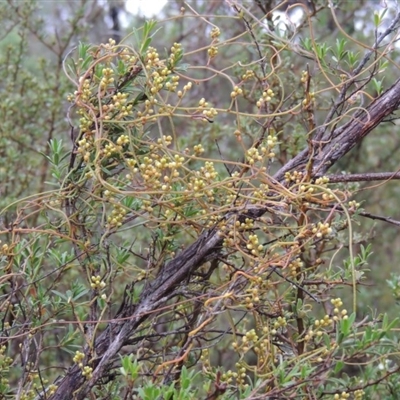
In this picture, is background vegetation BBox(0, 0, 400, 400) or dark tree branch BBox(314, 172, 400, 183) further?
dark tree branch BBox(314, 172, 400, 183)

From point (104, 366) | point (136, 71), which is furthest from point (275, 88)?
point (104, 366)

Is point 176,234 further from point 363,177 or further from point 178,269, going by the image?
point 363,177

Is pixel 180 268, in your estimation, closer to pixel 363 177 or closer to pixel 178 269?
pixel 178 269

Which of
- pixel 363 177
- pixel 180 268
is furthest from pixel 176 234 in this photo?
pixel 363 177

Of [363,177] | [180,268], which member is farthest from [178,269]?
[363,177]

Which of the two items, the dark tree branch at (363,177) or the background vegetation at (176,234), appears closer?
the background vegetation at (176,234)

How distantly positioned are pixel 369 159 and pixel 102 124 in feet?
13.1

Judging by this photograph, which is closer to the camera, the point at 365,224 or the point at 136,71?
the point at 136,71

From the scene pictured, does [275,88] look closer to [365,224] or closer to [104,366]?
[104,366]

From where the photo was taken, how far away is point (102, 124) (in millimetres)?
1716

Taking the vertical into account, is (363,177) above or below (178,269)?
above

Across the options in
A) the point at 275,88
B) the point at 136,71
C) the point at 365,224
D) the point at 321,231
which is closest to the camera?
the point at 321,231

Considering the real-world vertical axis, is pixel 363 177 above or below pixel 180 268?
above

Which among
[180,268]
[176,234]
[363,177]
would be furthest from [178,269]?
[363,177]
